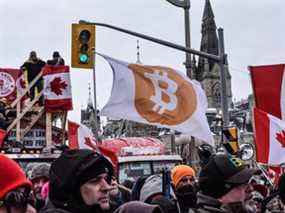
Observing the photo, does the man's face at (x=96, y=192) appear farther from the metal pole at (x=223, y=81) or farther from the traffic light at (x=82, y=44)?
the traffic light at (x=82, y=44)

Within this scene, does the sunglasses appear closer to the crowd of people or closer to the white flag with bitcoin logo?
the crowd of people

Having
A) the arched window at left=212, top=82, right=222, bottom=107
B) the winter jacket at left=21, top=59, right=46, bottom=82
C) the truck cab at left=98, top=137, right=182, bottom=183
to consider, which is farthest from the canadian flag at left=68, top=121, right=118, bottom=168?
the arched window at left=212, top=82, right=222, bottom=107

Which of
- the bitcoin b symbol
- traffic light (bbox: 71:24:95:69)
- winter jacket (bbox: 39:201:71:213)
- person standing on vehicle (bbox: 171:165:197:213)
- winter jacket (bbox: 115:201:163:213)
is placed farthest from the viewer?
traffic light (bbox: 71:24:95:69)

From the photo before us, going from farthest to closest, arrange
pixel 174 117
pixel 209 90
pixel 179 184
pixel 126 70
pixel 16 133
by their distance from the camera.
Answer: pixel 209 90 → pixel 16 133 → pixel 126 70 → pixel 174 117 → pixel 179 184

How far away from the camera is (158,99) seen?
36.3 feet

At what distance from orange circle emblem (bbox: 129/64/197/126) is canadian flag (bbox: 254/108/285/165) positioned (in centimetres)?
175

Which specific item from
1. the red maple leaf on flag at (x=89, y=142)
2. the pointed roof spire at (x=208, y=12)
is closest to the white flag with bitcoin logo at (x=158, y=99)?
the red maple leaf on flag at (x=89, y=142)

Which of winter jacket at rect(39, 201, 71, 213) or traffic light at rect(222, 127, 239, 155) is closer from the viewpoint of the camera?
winter jacket at rect(39, 201, 71, 213)

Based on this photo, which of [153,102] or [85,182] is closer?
[85,182]

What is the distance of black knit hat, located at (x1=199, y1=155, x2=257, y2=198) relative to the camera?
4.08 meters

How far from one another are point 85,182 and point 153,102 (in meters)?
7.55

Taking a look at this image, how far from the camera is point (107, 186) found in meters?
3.58

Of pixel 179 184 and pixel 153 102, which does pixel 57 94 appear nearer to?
pixel 153 102

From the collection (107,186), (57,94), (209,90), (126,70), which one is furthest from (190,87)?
(209,90)
